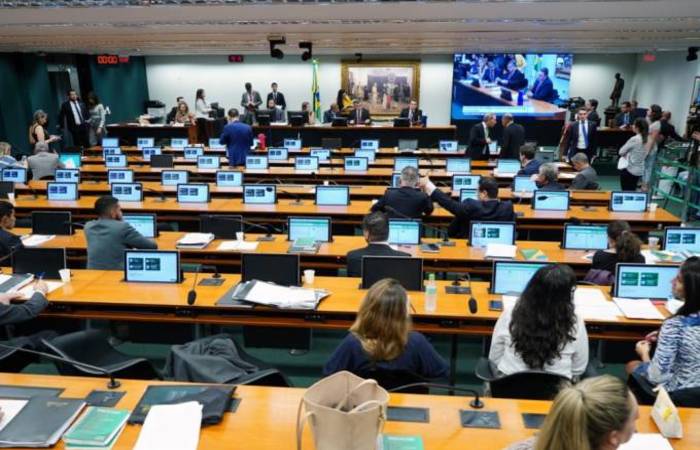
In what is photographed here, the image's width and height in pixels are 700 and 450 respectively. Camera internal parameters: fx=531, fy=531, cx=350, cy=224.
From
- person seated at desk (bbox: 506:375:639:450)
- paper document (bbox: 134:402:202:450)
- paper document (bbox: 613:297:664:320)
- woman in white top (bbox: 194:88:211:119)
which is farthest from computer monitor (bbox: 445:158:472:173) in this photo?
woman in white top (bbox: 194:88:211:119)

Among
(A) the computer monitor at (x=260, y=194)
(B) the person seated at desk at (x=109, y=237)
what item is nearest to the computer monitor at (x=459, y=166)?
(A) the computer monitor at (x=260, y=194)

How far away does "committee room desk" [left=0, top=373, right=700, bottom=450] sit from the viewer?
82.9 inches

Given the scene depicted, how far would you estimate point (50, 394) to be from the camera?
2402 millimetres

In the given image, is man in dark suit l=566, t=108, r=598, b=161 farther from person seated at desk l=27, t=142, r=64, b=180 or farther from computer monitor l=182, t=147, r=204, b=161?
person seated at desk l=27, t=142, r=64, b=180

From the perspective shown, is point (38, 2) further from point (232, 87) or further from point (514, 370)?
point (232, 87)

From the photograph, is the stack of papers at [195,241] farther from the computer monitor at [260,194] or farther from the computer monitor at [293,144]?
the computer monitor at [293,144]

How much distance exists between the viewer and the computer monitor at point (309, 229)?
197 inches

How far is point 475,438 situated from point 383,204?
142 inches

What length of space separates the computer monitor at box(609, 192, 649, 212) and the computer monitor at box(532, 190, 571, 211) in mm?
539

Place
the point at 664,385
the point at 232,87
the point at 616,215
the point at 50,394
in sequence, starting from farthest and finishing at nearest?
the point at 232,87, the point at 616,215, the point at 664,385, the point at 50,394

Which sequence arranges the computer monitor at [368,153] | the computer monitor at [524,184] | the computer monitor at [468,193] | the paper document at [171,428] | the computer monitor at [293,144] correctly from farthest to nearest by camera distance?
the computer monitor at [293,144] → the computer monitor at [368,153] → the computer monitor at [524,184] → the computer monitor at [468,193] → the paper document at [171,428]

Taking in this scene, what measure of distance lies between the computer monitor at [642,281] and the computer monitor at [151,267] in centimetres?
320

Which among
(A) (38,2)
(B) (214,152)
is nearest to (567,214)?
(A) (38,2)

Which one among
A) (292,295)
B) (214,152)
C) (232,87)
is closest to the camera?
(292,295)
